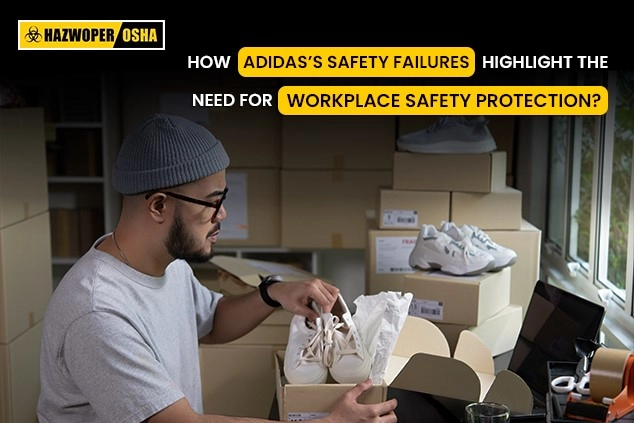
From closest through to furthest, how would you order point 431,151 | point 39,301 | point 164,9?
point 164,9 → point 431,151 → point 39,301

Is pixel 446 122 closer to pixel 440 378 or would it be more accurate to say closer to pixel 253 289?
pixel 253 289

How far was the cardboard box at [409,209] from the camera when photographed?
2574 mm

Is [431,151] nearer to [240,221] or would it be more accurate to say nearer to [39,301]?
[240,221]

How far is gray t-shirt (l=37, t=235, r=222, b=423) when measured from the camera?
1306mm

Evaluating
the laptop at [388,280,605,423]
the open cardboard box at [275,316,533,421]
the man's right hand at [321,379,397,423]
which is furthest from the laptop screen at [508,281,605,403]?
the man's right hand at [321,379,397,423]

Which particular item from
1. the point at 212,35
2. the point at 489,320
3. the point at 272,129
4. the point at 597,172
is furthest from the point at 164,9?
the point at 272,129

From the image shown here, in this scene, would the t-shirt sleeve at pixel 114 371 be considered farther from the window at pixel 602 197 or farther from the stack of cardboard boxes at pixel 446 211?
the window at pixel 602 197

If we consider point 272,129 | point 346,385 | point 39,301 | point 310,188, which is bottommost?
point 39,301

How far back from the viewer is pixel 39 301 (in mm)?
3365

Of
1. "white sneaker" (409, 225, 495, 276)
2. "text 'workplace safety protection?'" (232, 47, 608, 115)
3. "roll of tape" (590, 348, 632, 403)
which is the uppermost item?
"text 'workplace safety protection?'" (232, 47, 608, 115)

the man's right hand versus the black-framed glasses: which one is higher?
the black-framed glasses

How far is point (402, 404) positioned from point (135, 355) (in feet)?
2.00

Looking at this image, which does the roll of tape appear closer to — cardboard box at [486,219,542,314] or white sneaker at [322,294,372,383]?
white sneaker at [322,294,372,383]

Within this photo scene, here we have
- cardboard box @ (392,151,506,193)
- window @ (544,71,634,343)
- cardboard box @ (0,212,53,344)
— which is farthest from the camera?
cardboard box @ (0,212,53,344)
